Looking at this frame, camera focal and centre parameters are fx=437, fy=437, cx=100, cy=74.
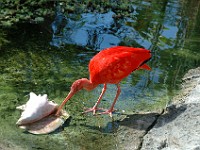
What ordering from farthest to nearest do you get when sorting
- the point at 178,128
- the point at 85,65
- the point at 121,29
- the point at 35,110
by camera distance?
1. the point at 121,29
2. the point at 85,65
3. the point at 35,110
4. the point at 178,128

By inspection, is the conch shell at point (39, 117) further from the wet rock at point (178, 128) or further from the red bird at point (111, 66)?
the wet rock at point (178, 128)

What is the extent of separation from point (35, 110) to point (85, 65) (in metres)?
1.84

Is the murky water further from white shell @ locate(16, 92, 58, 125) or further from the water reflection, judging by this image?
white shell @ locate(16, 92, 58, 125)

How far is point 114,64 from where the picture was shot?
14.9ft

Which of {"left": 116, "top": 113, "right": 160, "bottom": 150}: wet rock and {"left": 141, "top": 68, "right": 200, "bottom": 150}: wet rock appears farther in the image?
{"left": 116, "top": 113, "right": 160, "bottom": 150}: wet rock

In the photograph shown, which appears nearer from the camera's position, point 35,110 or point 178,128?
point 178,128

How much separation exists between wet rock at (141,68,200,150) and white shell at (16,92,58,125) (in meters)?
1.04

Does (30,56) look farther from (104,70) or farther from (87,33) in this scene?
(104,70)

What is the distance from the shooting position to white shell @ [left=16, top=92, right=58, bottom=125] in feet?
14.4

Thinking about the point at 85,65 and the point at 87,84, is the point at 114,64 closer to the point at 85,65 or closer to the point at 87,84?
the point at 87,84

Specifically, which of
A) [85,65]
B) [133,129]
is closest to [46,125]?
[133,129]

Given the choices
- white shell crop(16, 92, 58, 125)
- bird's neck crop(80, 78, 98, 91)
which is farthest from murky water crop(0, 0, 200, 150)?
bird's neck crop(80, 78, 98, 91)

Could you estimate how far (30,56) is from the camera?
6289 millimetres

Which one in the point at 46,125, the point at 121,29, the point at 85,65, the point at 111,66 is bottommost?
the point at 46,125
